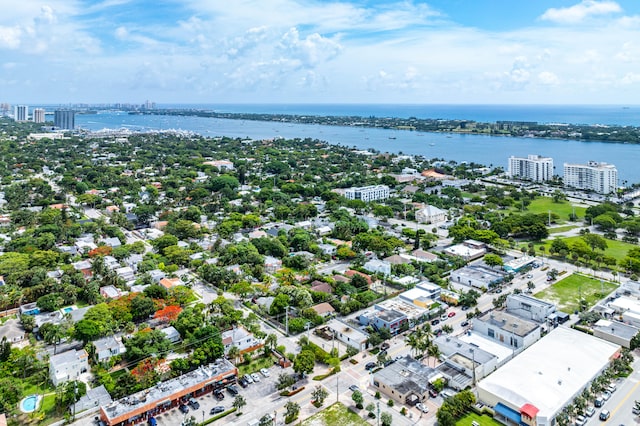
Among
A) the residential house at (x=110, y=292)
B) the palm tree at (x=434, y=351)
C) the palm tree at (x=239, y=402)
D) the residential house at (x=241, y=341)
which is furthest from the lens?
the residential house at (x=110, y=292)

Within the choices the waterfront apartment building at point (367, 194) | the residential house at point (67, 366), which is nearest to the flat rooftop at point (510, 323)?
the residential house at point (67, 366)

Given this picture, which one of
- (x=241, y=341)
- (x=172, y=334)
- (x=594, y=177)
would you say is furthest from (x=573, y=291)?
(x=594, y=177)

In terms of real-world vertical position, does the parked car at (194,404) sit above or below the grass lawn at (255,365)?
below

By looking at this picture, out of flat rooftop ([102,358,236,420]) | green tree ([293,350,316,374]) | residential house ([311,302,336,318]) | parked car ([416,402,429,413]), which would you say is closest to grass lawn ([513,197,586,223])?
residential house ([311,302,336,318])

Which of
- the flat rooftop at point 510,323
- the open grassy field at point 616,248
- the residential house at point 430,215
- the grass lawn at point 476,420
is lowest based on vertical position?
the grass lawn at point 476,420

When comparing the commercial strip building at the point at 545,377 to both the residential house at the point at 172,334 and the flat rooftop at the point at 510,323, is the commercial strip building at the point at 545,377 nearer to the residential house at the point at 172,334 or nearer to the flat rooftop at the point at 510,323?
the flat rooftop at the point at 510,323

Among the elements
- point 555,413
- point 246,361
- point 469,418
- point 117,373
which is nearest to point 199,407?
point 246,361

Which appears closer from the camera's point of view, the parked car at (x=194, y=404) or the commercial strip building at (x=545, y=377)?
the commercial strip building at (x=545, y=377)

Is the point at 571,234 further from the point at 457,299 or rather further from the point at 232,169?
the point at 232,169
